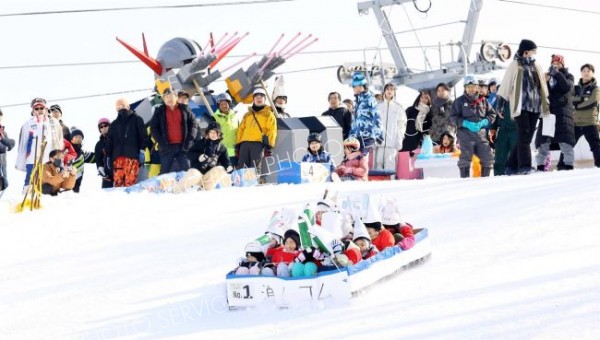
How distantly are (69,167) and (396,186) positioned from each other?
433 centimetres

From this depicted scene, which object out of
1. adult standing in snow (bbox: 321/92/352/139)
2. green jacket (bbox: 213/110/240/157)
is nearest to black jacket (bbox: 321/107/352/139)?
adult standing in snow (bbox: 321/92/352/139)

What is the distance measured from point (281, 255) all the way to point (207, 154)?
22.9ft

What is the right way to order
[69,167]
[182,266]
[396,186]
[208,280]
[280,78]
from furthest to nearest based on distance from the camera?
[280,78]
[69,167]
[396,186]
[182,266]
[208,280]

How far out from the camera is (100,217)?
11.7 m

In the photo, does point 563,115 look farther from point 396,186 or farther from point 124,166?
point 124,166

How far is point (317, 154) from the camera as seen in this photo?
1450 centimetres

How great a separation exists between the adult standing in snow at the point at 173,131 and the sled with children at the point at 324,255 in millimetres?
5966

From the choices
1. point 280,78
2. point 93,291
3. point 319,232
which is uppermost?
point 280,78

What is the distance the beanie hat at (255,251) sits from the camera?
7.78m

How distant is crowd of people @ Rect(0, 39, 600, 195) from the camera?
13.1 meters

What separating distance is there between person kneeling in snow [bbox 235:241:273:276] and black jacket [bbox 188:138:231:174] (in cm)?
669

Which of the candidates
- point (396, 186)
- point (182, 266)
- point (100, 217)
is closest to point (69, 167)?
point (100, 217)

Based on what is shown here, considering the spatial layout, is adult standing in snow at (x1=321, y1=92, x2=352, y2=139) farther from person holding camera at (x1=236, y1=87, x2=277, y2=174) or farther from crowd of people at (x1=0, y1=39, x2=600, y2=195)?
person holding camera at (x1=236, y1=87, x2=277, y2=174)

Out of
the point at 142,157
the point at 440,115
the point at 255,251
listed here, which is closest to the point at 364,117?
the point at 440,115
